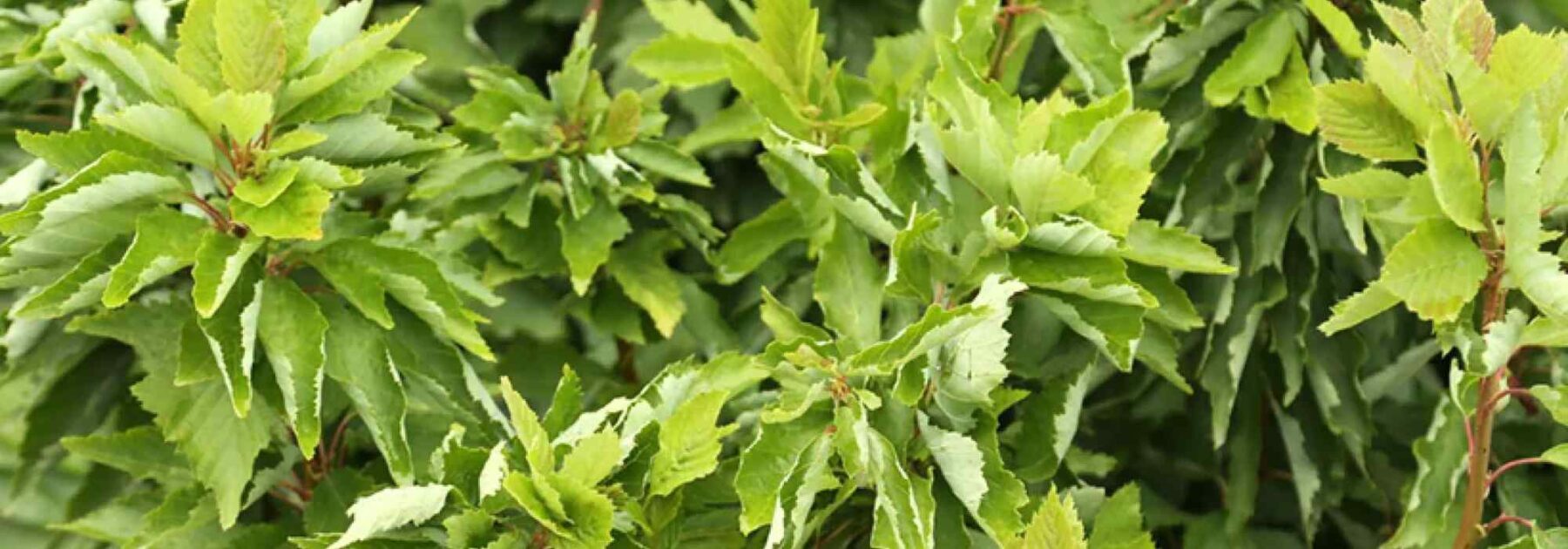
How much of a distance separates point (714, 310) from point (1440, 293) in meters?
0.59

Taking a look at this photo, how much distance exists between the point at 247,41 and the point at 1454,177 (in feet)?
2.14

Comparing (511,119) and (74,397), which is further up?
(511,119)

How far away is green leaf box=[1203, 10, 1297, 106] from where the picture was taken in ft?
3.73

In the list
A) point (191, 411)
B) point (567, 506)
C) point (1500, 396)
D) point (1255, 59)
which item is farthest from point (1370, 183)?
point (191, 411)

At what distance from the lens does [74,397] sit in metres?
1.18

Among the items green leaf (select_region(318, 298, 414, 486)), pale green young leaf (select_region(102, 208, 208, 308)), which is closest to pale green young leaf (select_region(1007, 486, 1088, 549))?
→ green leaf (select_region(318, 298, 414, 486))

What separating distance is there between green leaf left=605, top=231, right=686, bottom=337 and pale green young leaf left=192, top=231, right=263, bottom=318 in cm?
33

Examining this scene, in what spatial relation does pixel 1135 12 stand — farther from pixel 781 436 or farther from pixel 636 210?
pixel 781 436

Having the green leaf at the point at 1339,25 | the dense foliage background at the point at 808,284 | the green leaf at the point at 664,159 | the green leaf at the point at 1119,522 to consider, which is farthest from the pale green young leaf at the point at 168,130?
the green leaf at the point at 1339,25

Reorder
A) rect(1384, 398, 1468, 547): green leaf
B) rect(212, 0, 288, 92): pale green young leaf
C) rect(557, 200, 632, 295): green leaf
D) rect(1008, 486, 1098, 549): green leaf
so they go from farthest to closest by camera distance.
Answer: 1. rect(557, 200, 632, 295): green leaf
2. rect(1384, 398, 1468, 547): green leaf
3. rect(212, 0, 288, 92): pale green young leaf
4. rect(1008, 486, 1098, 549): green leaf

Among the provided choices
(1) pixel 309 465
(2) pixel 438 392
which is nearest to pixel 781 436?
(2) pixel 438 392

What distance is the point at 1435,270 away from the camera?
875 millimetres

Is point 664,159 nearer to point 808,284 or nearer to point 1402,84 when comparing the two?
point 808,284

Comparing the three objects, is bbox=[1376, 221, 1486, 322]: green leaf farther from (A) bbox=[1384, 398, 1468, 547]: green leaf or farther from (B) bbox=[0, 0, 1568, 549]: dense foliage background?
(A) bbox=[1384, 398, 1468, 547]: green leaf
